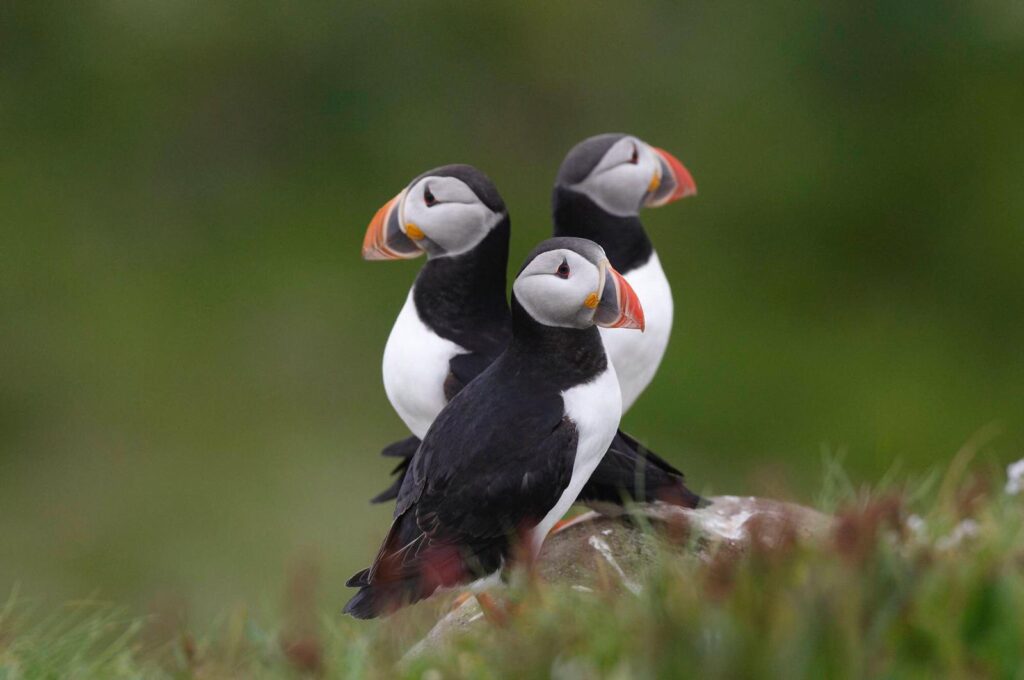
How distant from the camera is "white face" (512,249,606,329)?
11.3ft

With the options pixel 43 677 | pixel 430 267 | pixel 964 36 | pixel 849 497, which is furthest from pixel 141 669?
pixel 964 36

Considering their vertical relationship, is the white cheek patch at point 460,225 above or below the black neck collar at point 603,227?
above

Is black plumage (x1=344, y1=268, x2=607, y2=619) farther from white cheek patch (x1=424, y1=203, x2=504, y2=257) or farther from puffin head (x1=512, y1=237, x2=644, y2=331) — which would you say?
white cheek patch (x1=424, y1=203, x2=504, y2=257)

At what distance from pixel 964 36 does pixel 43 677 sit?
8.47m

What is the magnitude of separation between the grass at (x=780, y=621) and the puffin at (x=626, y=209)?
134 cm

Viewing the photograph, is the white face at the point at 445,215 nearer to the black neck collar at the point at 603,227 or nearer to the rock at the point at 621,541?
the black neck collar at the point at 603,227

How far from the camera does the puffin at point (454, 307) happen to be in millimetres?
3992

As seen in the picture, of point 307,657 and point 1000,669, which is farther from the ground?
point 307,657

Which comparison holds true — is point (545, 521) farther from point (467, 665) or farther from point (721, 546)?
point (467, 665)

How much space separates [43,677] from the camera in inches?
144

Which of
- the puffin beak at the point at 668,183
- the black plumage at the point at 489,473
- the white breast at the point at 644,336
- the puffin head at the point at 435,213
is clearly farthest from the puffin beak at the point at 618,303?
the puffin beak at the point at 668,183

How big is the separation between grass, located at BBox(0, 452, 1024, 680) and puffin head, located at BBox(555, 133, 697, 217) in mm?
1515

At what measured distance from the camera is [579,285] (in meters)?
3.46

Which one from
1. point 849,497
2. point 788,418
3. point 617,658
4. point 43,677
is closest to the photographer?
point 617,658
